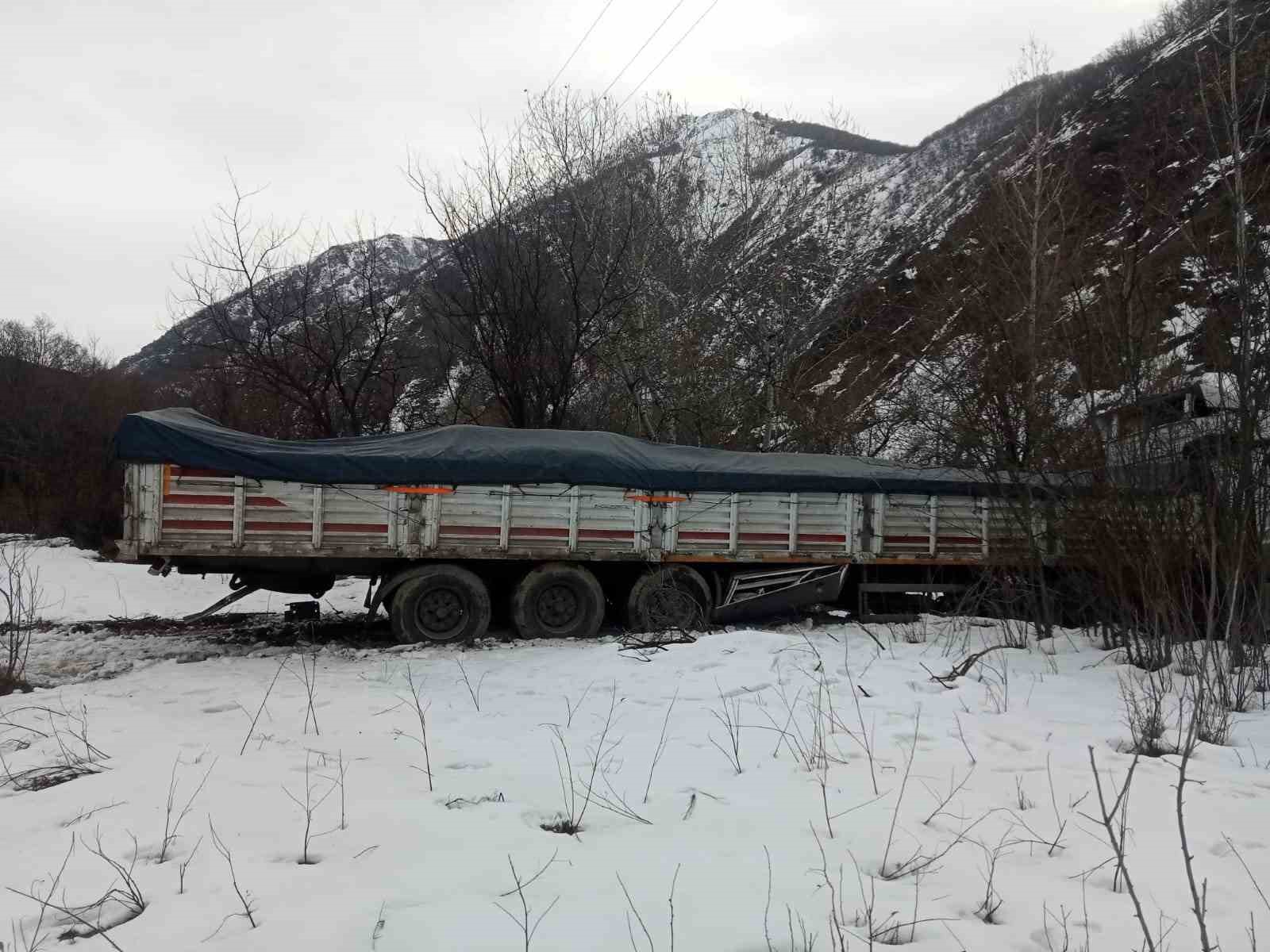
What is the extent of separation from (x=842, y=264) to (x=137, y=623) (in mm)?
19997

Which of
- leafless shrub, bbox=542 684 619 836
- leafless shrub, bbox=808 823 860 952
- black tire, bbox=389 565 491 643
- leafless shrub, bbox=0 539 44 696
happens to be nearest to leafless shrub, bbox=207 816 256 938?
leafless shrub, bbox=542 684 619 836

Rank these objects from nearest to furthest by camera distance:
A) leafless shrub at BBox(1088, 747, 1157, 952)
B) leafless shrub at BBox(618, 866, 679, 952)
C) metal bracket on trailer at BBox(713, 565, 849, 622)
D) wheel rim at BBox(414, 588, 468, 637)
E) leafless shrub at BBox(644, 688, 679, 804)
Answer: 1. leafless shrub at BBox(1088, 747, 1157, 952)
2. leafless shrub at BBox(618, 866, 679, 952)
3. leafless shrub at BBox(644, 688, 679, 804)
4. wheel rim at BBox(414, 588, 468, 637)
5. metal bracket on trailer at BBox(713, 565, 849, 622)

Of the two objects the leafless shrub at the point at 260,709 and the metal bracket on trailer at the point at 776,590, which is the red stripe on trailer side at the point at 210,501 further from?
the metal bracket on trailer at the point at 776,590

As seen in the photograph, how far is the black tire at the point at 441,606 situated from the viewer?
30.9 ft

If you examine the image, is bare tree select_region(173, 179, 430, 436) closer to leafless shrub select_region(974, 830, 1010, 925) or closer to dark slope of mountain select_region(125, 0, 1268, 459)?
dark slope of mountain select_region(125, 0, 1268, 459)

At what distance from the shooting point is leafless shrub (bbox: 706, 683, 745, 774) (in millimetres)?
4422

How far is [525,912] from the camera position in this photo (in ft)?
8.90

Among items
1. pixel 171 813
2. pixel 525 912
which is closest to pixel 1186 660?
pixel 525 912

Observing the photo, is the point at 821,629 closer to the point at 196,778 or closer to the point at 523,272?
the point at 196,778

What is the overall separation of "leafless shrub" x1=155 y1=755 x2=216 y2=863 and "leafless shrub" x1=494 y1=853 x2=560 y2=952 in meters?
1.47

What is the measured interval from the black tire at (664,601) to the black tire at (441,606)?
1.93m

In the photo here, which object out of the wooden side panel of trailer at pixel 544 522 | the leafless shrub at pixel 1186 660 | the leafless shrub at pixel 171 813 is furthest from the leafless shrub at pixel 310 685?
the leafless shrub at pixel 1186 660

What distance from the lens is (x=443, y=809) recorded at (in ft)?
12.3

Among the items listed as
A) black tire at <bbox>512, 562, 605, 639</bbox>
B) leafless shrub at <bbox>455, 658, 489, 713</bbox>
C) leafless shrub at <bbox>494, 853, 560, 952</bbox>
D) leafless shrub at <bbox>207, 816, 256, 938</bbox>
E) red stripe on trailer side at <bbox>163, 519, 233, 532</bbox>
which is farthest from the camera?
black tire at <bbox>512, 562, 605, 639</bbox>
